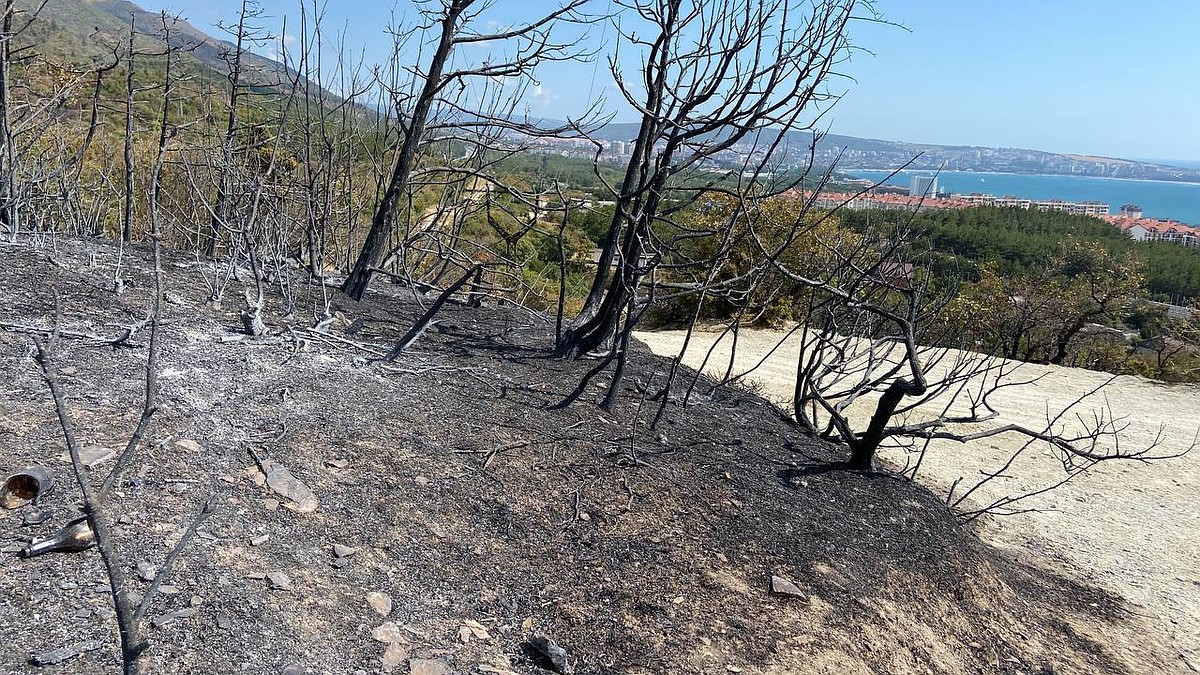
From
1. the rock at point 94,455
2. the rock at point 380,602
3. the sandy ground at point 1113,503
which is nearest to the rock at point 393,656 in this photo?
the rock at point 380,602

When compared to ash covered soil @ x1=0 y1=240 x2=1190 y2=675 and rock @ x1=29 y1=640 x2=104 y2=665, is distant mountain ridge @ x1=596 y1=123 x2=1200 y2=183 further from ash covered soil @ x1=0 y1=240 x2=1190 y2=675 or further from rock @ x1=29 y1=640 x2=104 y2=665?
rock @ x1=29 y1=640 x2=104 y2=665

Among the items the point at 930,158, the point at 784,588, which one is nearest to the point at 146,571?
the point at 784,588

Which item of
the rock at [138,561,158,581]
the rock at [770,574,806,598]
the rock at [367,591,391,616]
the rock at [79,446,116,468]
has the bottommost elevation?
the rock at [770,574,806,598]

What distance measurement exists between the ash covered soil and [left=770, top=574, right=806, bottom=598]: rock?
1.2 inches

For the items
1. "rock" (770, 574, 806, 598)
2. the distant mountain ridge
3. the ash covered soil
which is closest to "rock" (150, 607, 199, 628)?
the ash covered soil

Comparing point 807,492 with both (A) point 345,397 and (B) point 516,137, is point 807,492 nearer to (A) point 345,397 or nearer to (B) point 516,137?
(A) point 345,397

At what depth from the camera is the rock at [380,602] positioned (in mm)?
2430

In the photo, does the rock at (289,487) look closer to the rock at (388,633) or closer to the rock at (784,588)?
the rock at (388,633)

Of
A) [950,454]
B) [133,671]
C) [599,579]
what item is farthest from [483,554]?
[950,454]

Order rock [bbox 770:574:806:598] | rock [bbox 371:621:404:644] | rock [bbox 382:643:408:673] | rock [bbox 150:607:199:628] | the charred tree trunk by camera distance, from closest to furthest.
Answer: rock [bbox 150:607:199:628]
rock [bbox 382:643:408:673]
rock [bbox 371:621:404:644]
rock [bbox 770:574:806:598]
the charred tree trunk

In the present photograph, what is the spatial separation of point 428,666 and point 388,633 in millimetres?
163

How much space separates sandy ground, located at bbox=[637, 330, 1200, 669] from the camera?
485 cm

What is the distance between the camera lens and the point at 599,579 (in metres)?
2.90

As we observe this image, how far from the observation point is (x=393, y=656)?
2.25m
